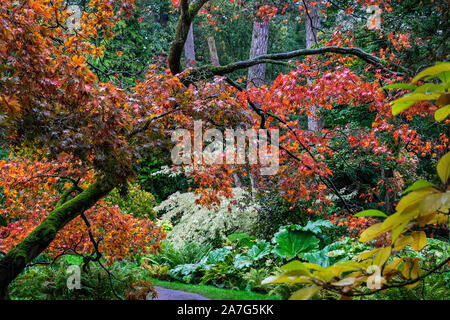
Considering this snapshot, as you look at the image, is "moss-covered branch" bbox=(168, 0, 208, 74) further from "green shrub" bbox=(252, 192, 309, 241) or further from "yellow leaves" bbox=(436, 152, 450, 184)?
"yellow leaves" bbox=(436, 152, 450, 184)

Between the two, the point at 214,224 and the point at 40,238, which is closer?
the point at 40,238

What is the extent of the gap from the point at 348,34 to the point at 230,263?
460 cm

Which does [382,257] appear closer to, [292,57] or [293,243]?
[292,57]

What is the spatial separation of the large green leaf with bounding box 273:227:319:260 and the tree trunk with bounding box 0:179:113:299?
350cm

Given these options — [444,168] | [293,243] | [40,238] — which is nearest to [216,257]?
[293,243]

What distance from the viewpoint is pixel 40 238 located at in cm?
321

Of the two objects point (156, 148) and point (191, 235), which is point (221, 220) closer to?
point (191, 235)

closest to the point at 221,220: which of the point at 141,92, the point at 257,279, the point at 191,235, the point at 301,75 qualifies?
the point at 191,235

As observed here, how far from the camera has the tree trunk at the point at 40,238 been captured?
282 centimetres

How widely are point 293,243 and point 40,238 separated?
4101 mm

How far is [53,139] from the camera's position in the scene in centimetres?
272

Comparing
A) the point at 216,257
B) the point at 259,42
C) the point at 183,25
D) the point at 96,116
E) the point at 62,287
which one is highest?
the point at 259,42

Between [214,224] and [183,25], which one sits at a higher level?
[183,25]

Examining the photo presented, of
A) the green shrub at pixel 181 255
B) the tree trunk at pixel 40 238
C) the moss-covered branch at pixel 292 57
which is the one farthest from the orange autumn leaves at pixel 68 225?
the green shrub at pixel 181 255
